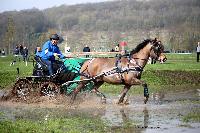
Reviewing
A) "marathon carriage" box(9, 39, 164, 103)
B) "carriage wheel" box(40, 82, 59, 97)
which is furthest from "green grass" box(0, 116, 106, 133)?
"carriage wheel" box(40, 82, 59, 97)

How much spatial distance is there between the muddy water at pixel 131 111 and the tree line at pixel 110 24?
254 feet

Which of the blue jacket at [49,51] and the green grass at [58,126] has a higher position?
the blue jacket at [49,51]

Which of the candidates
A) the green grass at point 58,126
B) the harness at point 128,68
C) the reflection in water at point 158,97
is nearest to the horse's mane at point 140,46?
the harness at point 128,68

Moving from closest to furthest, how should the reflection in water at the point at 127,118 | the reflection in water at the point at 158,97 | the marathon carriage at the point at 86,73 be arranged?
the reflection in water at the point at 127,118 → the marathon carriage at the point at 86,73 → the reflection in water at the point at 158,97

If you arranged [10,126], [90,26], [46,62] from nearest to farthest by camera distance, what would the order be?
[10,126], [46,62], [90,26]

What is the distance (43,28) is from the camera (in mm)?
132375

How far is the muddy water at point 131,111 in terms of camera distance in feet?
38.2

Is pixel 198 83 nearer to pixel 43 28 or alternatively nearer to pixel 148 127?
pixel 148 127

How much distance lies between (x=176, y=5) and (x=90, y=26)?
42.3 meters

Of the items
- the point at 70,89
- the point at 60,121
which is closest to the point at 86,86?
the point at 70,89

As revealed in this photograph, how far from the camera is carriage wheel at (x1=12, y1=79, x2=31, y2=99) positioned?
687 inches

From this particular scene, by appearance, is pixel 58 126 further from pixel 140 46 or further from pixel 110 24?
pixel 110 24

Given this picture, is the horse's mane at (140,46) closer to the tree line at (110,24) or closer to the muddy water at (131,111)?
the muddy water at (131,111)

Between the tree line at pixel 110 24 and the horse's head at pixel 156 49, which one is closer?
the horse's head at pixel 156 49
